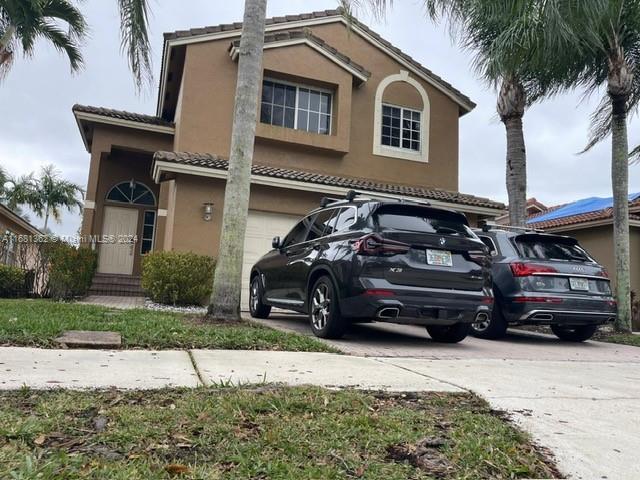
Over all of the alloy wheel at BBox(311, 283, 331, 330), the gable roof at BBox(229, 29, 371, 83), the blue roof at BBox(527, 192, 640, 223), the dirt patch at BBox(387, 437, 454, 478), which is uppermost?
the gable roof at BBox(229, 29, 371, 83)

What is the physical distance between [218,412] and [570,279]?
6.75 m

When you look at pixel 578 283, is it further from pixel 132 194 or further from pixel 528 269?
pixel 132 194

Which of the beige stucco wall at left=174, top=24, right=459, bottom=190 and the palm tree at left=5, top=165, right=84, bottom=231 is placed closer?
the beige stucco wall at left=174, top=24, right=459, bottom=190

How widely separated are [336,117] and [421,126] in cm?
308

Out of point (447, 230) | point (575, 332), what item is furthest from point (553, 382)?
point (575, 332)

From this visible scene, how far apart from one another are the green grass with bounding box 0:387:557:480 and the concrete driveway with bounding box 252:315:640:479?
0.26 meters

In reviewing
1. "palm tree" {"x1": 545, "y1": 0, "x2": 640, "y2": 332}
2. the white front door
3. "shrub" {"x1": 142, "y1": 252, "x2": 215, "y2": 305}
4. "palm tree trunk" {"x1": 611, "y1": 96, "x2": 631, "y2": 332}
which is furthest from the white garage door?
"palm tree trunk" {"x1": 611, "y1": 96, "x2": 631, "y2": 332}

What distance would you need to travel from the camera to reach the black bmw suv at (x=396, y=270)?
20.5ft

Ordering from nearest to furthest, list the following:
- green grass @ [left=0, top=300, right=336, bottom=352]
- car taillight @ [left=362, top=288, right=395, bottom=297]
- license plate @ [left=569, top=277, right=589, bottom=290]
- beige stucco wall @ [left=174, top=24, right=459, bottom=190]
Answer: green grass @ [left=0, top=300, right=336, bottom=352], car taillight @ [left=362, top=288, right=395, bottom=297], license plate @ [left=569, top=277, right=589, bottom=290], beige stucco wall @ [left=174, top=24, right=459, bottom=190]

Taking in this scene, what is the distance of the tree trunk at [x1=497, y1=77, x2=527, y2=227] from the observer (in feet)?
41.0

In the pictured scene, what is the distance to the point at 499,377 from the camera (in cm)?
460

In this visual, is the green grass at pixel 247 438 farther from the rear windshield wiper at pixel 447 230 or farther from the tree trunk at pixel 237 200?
the tree trunk at pixel 237 200

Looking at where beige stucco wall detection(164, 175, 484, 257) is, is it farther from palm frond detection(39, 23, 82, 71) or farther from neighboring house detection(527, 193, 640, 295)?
neighboring house detection(527, 193, 640, 295)

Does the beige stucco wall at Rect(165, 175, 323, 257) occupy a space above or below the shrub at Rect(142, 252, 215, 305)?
above
